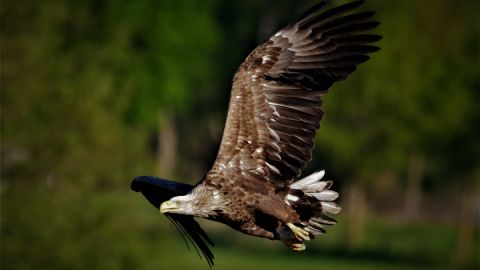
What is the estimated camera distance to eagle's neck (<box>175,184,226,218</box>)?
39.4ft

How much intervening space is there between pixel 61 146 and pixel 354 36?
1717 centimetres

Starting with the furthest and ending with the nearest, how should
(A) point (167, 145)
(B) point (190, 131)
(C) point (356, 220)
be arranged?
(B) point (190, 131) < (A) point (167, 145) < (C) point (356, 220)

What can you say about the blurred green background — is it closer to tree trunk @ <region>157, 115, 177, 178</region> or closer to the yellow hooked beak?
tree trunk @ <region>157, 115, 177, 178</region>

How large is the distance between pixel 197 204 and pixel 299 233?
0.99 metres

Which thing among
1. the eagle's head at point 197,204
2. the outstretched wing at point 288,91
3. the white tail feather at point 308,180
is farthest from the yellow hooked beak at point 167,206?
the white tail feather at point 308,180

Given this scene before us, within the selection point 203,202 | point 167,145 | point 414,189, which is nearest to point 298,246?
point 203,202

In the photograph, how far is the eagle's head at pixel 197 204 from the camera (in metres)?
12.0

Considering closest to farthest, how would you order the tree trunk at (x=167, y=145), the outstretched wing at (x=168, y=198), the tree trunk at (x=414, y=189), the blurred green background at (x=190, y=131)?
the outstretched wing at (x=168, y=198)
the blurred green background at (x=190, y=131)
the tree trunk at (x=414, y=189)
the tree trunk at (x=167, y=145)

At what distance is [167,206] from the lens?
39.3 feet

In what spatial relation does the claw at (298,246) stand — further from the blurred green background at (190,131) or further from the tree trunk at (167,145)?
the tree trunk at (167,145)

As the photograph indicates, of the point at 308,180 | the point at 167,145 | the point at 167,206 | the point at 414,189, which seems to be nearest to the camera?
the point at 167,206

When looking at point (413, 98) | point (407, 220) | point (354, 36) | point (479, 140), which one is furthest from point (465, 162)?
point (354, 36)

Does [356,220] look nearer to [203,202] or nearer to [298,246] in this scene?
[298,246]

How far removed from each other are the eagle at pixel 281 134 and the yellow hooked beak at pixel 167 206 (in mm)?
12
